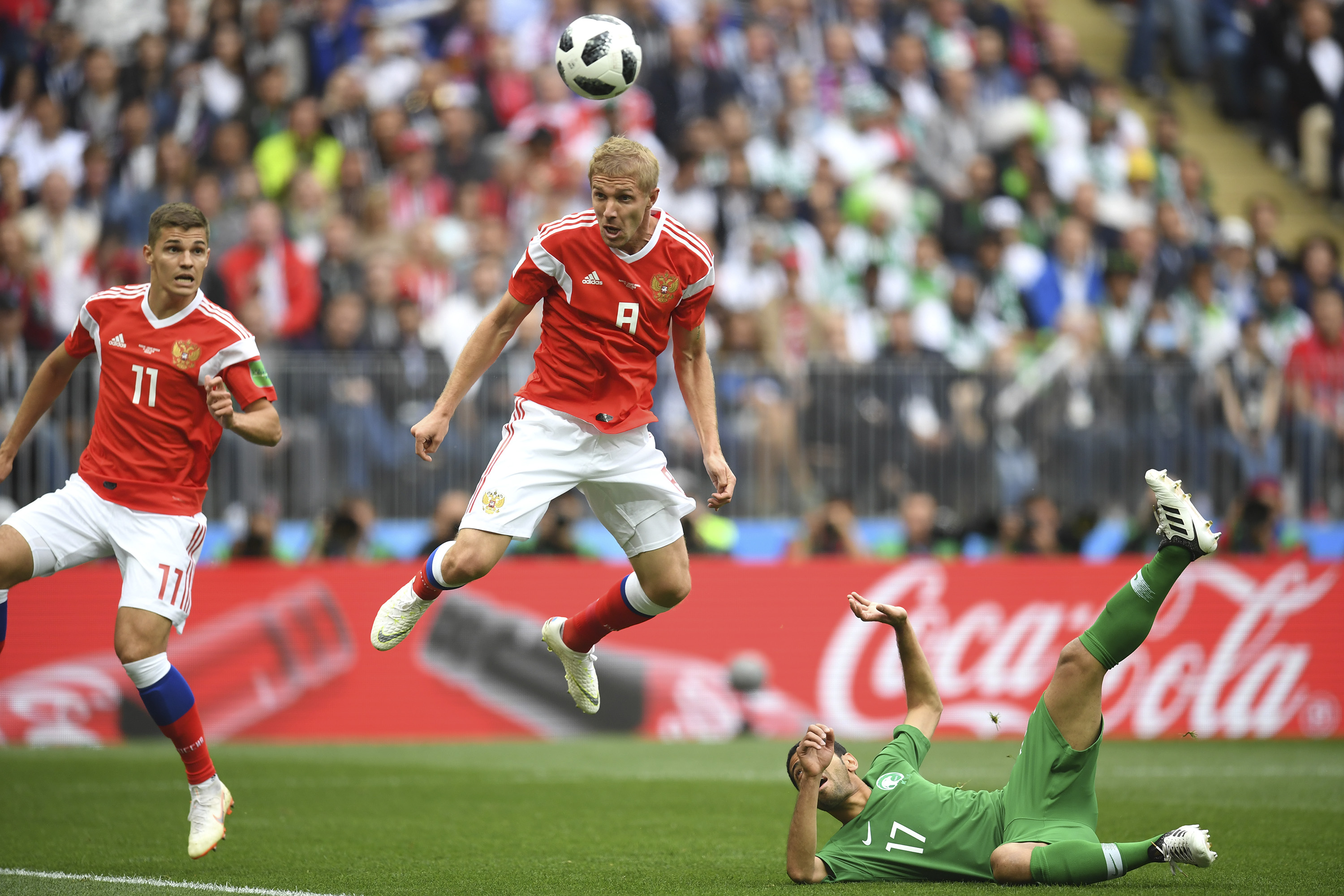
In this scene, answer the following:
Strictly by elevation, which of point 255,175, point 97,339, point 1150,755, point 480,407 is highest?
point 255,175

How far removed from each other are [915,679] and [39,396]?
4552mm

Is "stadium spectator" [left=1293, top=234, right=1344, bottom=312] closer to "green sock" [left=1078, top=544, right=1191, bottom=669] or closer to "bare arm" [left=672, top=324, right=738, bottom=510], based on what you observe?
"bare arm" [left=672, top=324, right=738, bottom=510]

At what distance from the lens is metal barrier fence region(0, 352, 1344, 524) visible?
1393 cm

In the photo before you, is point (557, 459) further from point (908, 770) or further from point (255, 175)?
point (255, 175)

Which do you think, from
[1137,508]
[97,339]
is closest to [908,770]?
[97,339]

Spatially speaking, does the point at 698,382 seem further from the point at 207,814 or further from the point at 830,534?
the point at 830,534

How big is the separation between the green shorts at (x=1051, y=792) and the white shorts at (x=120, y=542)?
13.3ft

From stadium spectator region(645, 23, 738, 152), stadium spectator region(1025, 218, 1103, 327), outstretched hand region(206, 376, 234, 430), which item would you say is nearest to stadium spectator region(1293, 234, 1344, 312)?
stadium spectator region(1025, 218, 1103, 327)

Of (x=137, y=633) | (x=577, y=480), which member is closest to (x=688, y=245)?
(x=577, y=480)

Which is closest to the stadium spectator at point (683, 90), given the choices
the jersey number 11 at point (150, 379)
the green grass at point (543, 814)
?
the green grass at point (543, 814)

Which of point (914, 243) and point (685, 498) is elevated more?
point (914, 243)

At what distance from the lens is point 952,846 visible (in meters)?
7.25

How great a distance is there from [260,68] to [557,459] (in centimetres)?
1101

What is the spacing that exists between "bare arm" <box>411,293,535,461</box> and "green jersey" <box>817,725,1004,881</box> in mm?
2634
